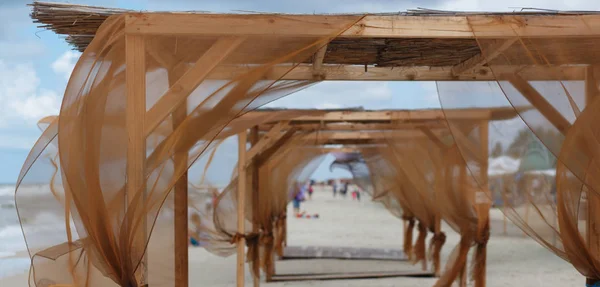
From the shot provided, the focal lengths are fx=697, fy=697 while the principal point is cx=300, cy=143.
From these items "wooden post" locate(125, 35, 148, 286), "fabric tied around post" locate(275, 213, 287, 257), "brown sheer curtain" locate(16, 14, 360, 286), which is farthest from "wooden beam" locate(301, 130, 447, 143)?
"wooden post" locate(125, 35, 148, 286)

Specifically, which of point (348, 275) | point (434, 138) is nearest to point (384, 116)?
point (434, 138)

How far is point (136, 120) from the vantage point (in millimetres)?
3795

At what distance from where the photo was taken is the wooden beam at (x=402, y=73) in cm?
394

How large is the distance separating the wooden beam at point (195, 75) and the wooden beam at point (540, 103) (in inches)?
64.6

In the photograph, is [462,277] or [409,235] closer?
[462,277]

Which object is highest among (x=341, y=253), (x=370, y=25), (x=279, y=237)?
(x=370, y=25)

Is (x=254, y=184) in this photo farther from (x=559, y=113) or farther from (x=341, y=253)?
(x=559, y=113)

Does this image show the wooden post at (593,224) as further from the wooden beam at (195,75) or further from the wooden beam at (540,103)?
A: the wooden beam at (195,75)

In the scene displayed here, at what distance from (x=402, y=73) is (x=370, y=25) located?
79.3 inches

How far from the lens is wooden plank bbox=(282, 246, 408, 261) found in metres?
14.7

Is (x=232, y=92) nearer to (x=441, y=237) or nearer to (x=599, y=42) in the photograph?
(x=599, y=42)

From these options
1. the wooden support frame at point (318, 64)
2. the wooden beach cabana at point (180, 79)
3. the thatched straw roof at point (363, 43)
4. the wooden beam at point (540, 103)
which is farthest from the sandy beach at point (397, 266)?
the wooden beach cabana at point (180, 79)

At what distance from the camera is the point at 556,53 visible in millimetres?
4035

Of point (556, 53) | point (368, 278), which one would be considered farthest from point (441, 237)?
point (556, 53)
